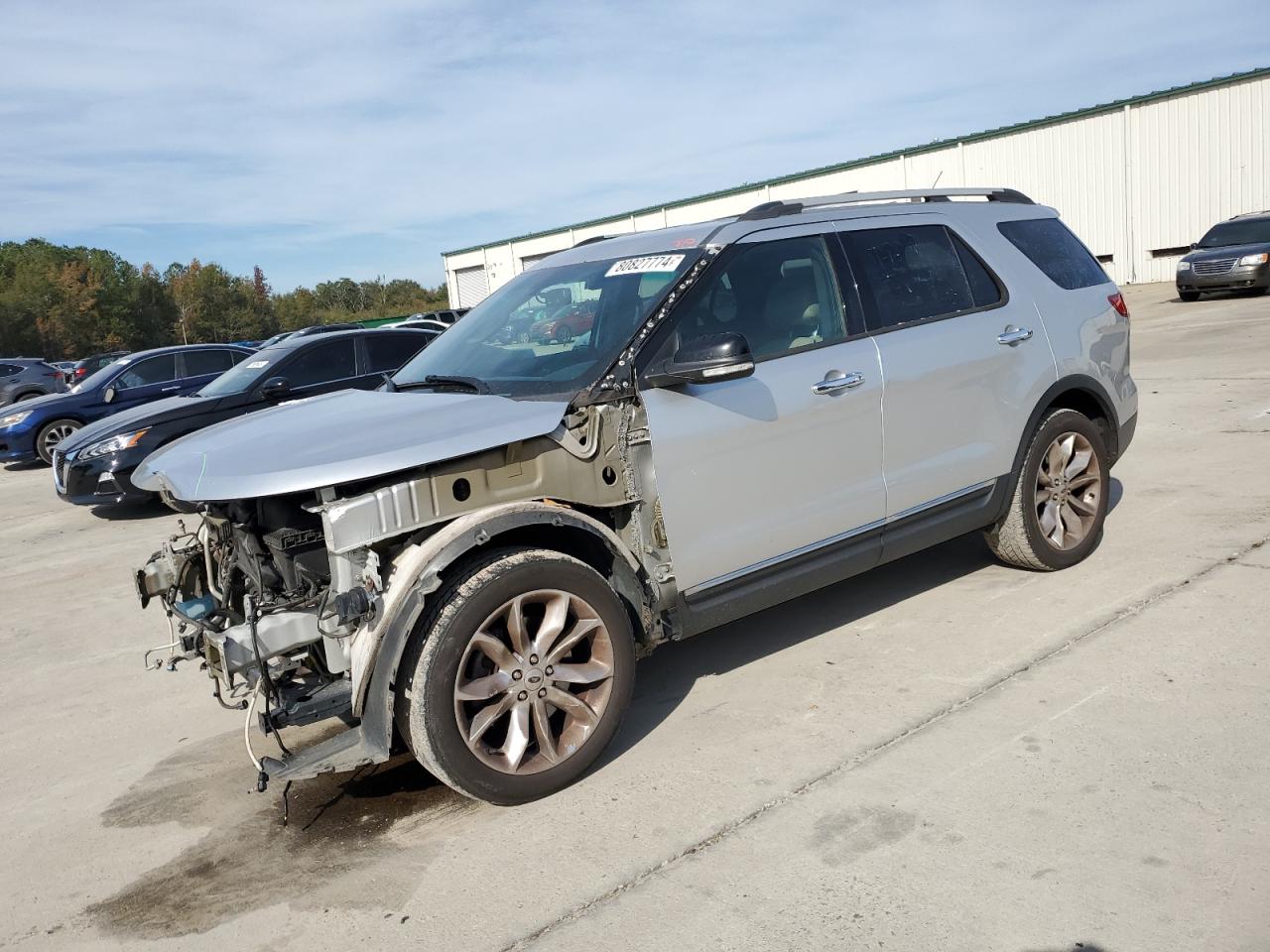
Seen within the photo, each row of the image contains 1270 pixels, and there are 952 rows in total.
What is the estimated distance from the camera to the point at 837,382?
418 cm

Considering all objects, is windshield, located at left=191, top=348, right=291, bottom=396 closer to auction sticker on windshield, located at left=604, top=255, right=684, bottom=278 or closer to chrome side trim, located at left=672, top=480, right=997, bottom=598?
auction sticker on windshield, located at left=604, top=255, right=684, bottom=278

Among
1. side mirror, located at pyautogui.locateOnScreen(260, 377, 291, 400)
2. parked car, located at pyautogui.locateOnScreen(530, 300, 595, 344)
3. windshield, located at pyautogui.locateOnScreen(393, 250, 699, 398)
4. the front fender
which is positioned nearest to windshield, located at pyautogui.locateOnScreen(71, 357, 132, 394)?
side mirror, located at pyautogui.locateOnScreen(260, 377, 291, 400)

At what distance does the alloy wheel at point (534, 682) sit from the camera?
3.39 metres

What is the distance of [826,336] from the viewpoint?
4293 millimetres

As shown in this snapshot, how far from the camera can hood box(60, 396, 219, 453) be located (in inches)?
395

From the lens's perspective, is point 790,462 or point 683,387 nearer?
point 683,387

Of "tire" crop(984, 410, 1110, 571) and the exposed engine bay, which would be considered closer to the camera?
the exposed engine bay

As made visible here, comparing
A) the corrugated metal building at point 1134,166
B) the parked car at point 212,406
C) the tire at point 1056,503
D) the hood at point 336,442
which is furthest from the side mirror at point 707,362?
the corrugated metal building at point 1134,166

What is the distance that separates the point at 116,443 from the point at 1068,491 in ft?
28.7

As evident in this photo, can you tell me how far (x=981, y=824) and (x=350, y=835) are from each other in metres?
2.08

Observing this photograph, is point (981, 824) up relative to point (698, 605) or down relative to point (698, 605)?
down

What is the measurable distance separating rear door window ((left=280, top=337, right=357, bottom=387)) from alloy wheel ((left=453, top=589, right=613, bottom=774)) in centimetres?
749

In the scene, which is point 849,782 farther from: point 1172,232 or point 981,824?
point 1172,232

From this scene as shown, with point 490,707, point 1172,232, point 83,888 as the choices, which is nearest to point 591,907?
point 490,707
